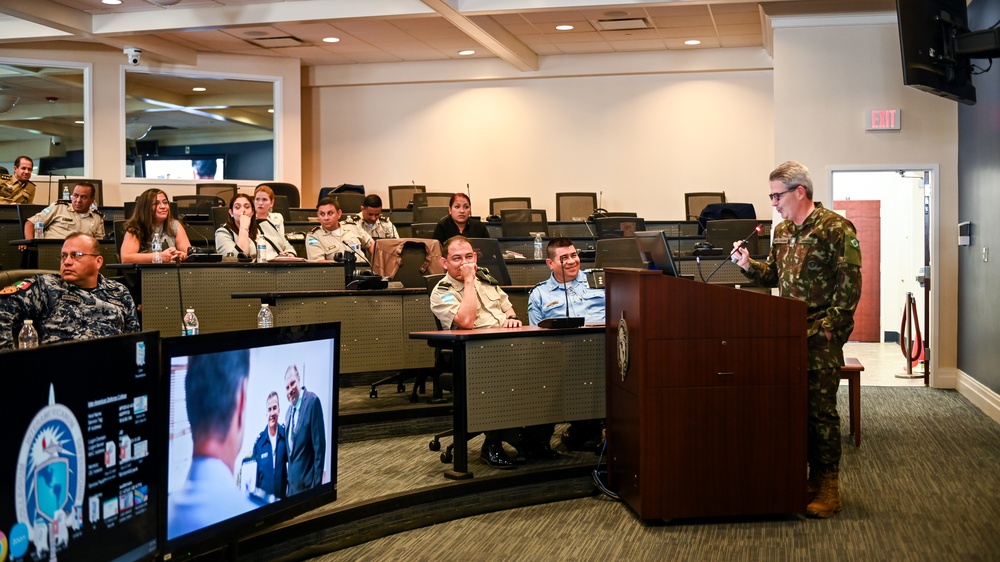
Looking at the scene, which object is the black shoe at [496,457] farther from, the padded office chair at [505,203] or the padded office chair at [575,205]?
the padded office chair at [575,205]

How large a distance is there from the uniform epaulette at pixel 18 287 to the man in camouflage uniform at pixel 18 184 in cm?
650

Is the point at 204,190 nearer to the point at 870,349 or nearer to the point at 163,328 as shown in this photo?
the point at 163,328

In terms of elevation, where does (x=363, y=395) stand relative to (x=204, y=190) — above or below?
below

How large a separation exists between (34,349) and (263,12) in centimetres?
875

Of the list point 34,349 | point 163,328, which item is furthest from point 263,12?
point 34,349

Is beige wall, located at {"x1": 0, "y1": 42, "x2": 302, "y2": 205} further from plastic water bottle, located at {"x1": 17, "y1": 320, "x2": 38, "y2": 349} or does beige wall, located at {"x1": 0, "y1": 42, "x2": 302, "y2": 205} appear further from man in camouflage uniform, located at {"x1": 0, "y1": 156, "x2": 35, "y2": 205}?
plastic water bottle, located at {"x1": 17, "y1": 320, "x2": 38, "y2": 349}

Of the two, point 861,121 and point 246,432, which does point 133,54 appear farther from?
point 246,432

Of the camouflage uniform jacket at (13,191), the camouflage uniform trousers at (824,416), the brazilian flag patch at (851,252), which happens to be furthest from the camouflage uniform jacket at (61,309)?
the camouflage uniform jacket at (13,191)

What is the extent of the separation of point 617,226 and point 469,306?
4.47 m

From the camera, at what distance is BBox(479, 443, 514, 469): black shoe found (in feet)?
14.5

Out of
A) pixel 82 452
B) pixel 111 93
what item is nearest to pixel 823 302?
pixel 82 452

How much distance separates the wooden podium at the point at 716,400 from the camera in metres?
3.70

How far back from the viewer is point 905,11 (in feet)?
17.8

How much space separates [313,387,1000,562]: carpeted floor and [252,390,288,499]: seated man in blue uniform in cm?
109
